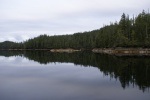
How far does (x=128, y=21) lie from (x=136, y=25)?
5.45m

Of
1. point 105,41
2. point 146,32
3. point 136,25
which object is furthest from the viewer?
point 105,41

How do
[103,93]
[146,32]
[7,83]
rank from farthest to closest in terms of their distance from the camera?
[146,32] < [7,83] < [103,93]

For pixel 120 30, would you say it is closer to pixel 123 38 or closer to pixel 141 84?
pixel 123 38

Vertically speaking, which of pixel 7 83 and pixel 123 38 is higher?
pixel 123 38

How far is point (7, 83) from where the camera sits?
99.2 ft

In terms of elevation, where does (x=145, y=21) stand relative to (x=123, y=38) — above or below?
above

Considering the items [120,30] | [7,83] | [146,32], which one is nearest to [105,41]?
Result: [120,30]

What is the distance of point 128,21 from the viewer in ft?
398

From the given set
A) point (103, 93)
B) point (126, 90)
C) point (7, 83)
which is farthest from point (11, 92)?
point (126, 90)

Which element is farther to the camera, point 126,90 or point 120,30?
point 120,30

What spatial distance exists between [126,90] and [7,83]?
14906 mm

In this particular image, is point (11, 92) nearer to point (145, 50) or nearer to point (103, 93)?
point (103, 93)

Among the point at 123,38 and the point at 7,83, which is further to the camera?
the point at 123,38

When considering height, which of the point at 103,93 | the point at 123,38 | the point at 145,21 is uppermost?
the point at 145,21
